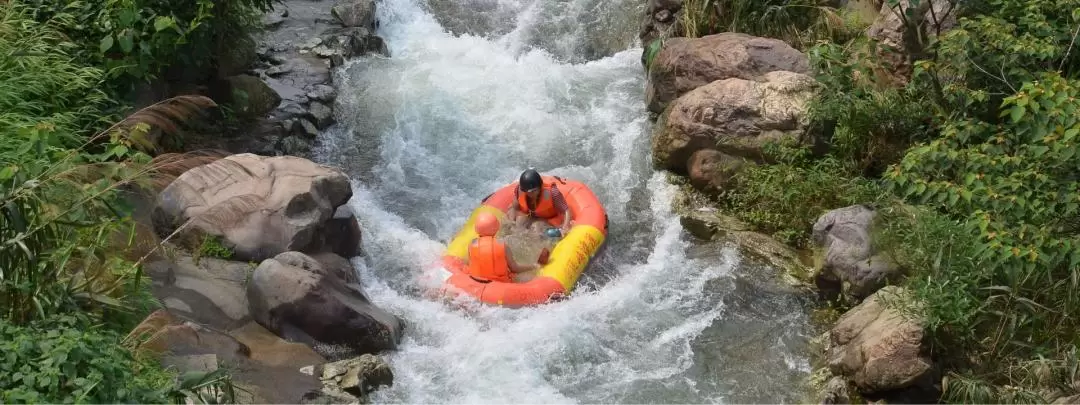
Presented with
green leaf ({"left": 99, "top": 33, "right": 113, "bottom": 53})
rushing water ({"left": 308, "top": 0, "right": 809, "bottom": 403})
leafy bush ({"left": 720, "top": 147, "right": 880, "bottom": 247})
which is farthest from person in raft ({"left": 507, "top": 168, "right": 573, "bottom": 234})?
green leaf ({"left": 99, "top": 33, "right": 113, "bottom": 53})

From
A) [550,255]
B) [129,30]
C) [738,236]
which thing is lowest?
[738,236]

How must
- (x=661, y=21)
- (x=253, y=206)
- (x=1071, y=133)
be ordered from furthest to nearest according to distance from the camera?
(x=661, y=21) < (x=253, y=206) < (x=1071, y=133)

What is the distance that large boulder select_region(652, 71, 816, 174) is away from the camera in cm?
937

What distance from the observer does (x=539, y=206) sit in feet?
28.7

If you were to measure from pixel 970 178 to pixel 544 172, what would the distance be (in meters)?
4.59

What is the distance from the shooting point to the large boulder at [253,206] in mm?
7613

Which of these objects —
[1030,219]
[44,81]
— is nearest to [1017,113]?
[1030,219]

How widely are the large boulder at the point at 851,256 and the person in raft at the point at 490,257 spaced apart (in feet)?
8.22

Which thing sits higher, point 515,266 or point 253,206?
point 253,206

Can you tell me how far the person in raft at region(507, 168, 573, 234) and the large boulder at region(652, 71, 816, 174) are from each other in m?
1.56

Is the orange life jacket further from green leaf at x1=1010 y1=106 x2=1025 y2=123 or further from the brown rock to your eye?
green leaf at x1=1010 y1=106 x2=1025 y2=123

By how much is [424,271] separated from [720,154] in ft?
10.4

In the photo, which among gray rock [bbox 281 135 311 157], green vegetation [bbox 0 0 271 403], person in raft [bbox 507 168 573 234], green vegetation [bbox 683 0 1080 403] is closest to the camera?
green vegetation [bbox 0 0 271 403]

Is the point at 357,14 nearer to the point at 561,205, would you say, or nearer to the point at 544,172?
the point at 544,172
